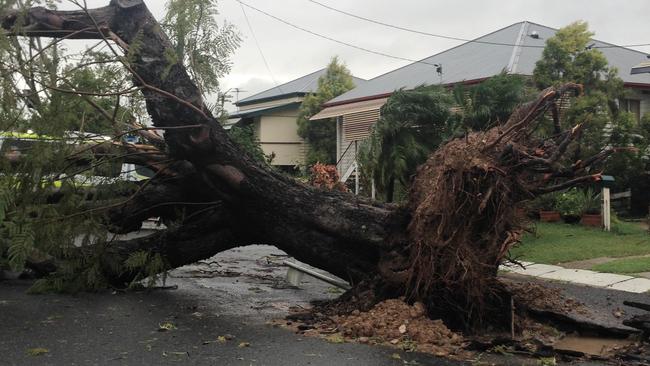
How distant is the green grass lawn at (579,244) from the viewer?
11.4 metres

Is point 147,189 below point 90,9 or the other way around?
below

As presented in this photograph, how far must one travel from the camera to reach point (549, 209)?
16125mm

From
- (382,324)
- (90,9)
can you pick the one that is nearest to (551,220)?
(382,324)

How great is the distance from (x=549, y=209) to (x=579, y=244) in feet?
12.4

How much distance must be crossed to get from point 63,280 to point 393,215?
4268mm

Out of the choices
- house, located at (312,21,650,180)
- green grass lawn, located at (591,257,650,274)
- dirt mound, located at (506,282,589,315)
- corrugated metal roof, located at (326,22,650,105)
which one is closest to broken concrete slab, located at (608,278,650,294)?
green grass lawn, located at (591,257,650,274)

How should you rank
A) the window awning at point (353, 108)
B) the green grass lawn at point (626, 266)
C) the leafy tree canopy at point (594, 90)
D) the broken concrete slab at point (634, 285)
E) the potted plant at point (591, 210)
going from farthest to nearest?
the window awning at point (353, 108), the leafy tree canopy at point (594, 90), the potted plant at point (591, 210), the green grass lawn at point (626, 266), the broken concrete slab at point (634, 285)

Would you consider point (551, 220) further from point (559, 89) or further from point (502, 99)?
point (559, 89)

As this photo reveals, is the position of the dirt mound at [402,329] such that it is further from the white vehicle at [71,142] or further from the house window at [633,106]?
the house window at [633,106]

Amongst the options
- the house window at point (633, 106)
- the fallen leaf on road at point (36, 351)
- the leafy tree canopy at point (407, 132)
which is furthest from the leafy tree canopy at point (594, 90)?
the fallen leaf on road at point (36, 351)

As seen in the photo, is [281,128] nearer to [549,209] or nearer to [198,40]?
[549,209]

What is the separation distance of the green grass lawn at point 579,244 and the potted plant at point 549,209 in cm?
59

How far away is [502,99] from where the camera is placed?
42.0 feet

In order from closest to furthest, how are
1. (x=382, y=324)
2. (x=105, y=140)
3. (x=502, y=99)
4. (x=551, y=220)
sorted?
(x=382, y=324) → (x=105, y=140) → (x=502, y=99) → (x=551, y=220)
